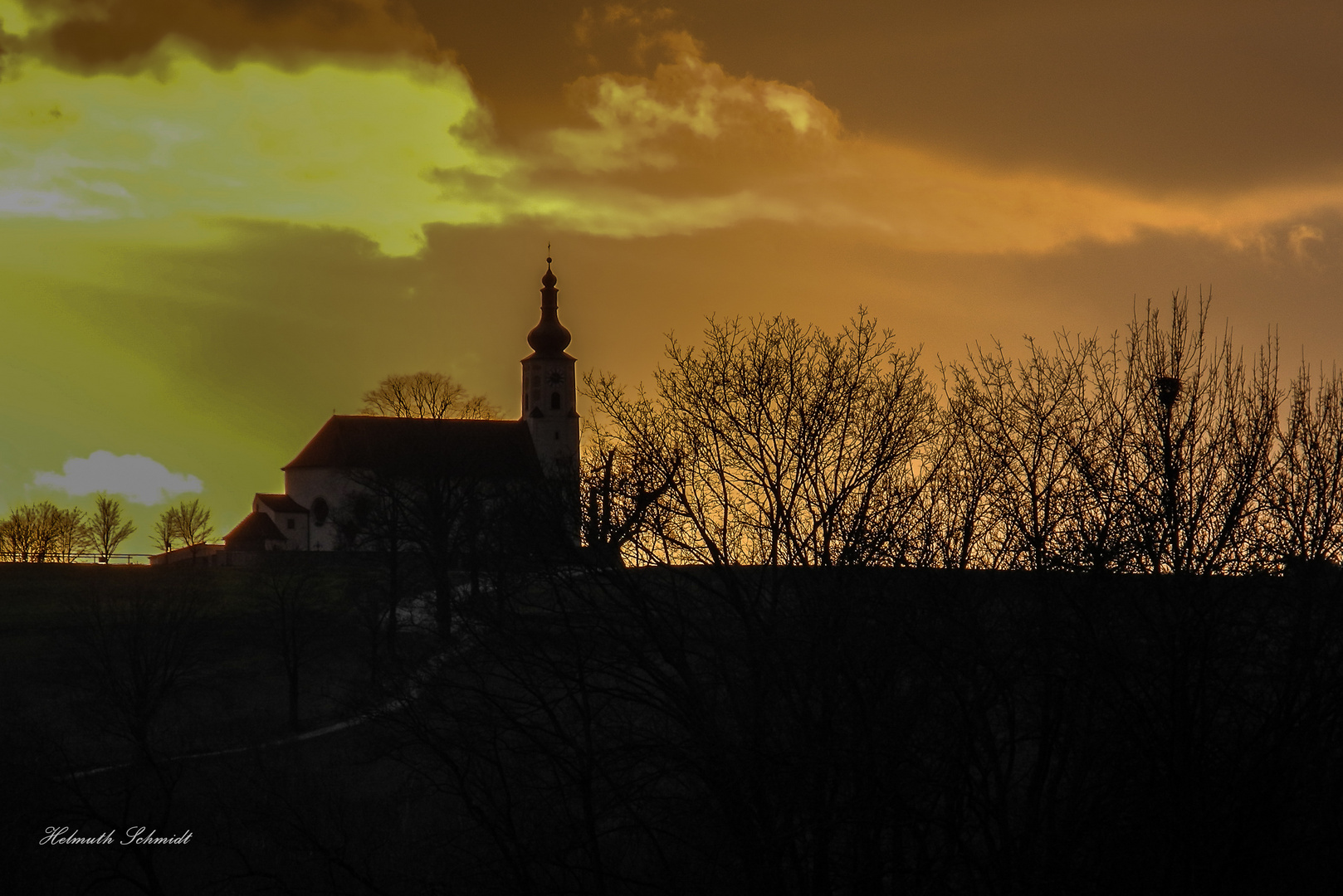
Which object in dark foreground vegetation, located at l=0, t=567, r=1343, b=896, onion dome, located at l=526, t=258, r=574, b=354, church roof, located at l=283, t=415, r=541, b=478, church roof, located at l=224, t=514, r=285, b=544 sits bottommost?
dark foreground vegetation, located at l=0, t=567, r=1343, b=896

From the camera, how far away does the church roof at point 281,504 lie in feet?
253

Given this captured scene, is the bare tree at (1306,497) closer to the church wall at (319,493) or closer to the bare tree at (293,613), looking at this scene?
the bare tree at (293,613)

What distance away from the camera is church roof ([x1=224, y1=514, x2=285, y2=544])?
73812 mm

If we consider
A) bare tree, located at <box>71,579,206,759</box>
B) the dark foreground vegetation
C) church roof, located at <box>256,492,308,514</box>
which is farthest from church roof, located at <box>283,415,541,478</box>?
the dark foreground vegetation

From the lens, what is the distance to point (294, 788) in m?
30.8

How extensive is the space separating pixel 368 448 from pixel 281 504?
5.61m

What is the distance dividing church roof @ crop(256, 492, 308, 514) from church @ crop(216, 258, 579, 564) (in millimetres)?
46

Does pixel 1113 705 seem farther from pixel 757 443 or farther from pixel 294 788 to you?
pixel 294 788

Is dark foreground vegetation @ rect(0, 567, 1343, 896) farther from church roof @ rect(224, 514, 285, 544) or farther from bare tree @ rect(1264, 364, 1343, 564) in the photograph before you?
church roof @ rect(224, 514, 285, 544)

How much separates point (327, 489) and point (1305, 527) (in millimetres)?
68040

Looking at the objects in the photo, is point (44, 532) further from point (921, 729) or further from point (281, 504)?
point (921, 729)

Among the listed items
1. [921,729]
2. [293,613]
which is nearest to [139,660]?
[293,613]

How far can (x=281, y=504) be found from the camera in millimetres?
77250

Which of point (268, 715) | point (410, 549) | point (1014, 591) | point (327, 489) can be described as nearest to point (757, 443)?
point (1014, 591)
